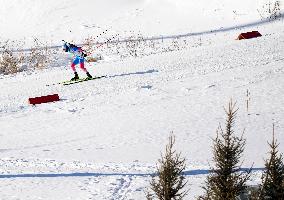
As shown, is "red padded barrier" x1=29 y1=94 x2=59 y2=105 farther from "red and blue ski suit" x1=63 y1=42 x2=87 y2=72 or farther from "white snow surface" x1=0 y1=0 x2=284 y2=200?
"red and blue ski suit" x1=63 y1=42 x2=87 y2=72

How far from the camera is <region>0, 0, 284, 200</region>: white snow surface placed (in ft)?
27.2

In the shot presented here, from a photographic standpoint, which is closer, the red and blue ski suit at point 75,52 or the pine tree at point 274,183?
the pine tree at point 274,183

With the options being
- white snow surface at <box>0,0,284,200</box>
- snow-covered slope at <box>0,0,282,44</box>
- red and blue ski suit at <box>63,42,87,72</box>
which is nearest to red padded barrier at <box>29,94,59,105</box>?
white snow surface at <box>0,0,284,200</box>

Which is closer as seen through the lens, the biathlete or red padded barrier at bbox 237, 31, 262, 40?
the biathlete

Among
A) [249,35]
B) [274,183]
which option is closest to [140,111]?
[274,183]

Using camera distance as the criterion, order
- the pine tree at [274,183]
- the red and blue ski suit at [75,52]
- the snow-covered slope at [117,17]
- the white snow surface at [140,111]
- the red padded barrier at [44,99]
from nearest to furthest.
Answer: the pine tree at [274,183]
the white snow surface at [140,111]
the red padded barrier at [44,99]
the red and blue ski suit at [75,52]
the snow-covered slope at [117,17]

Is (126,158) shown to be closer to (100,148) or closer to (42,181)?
(100,148)

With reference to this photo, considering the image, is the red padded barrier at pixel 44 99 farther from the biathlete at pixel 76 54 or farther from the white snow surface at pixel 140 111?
the biathlete at pixel 76 54

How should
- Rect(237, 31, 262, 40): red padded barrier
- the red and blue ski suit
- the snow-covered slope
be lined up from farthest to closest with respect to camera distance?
the snow-covered slope, Rect(237, 31, 262, 40): red padded barrier, the red and blue ski suit

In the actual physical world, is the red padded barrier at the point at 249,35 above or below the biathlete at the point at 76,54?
above

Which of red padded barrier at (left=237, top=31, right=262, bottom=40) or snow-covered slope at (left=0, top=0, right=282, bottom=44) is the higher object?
snow-covered slope at (left=0, top=0, right=282, bottom=44)

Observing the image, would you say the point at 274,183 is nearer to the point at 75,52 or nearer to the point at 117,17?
the point at 75,52

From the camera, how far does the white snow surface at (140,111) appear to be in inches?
326

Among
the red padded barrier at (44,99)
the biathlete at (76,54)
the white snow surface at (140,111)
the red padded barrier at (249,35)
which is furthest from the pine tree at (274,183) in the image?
the red padded barrier at (249,35)
